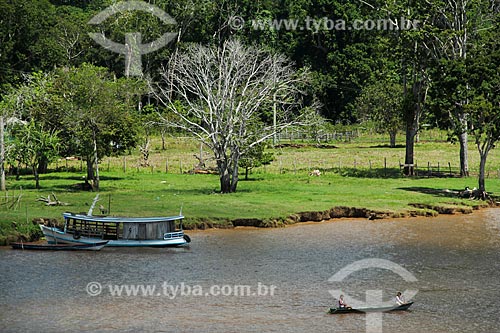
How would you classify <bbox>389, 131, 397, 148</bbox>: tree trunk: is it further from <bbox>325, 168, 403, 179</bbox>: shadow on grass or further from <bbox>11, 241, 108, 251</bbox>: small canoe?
<bbox>11, 241, 108, 251</bbox>: small canoe

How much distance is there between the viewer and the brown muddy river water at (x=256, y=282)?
32750 millimetres

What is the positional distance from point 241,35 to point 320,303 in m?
93.3

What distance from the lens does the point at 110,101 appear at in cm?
6844

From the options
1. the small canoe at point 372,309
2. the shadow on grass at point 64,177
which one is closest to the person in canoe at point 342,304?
the small canoe at point 372,309

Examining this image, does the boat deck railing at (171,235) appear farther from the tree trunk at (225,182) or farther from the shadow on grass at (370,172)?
the shadow on grass at (370,172)

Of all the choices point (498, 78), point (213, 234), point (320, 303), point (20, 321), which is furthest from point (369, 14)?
point (20, 321)

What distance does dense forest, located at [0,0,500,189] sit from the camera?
6806 cm

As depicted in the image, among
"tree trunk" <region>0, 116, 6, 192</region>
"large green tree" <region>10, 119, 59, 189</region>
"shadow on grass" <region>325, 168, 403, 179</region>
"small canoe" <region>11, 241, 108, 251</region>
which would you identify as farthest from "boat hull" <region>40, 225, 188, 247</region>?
"shadow on grass" <region>325, 168, 403, 179</region>

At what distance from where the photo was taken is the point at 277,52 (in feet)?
365

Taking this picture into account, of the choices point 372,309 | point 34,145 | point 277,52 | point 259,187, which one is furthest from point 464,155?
point 372,309

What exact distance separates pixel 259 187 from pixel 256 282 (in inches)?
1171

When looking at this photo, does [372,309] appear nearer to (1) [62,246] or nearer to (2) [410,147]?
(1) [62,246]

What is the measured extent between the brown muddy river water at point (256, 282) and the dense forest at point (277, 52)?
16701mm

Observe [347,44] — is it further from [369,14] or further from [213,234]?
[213,234]
